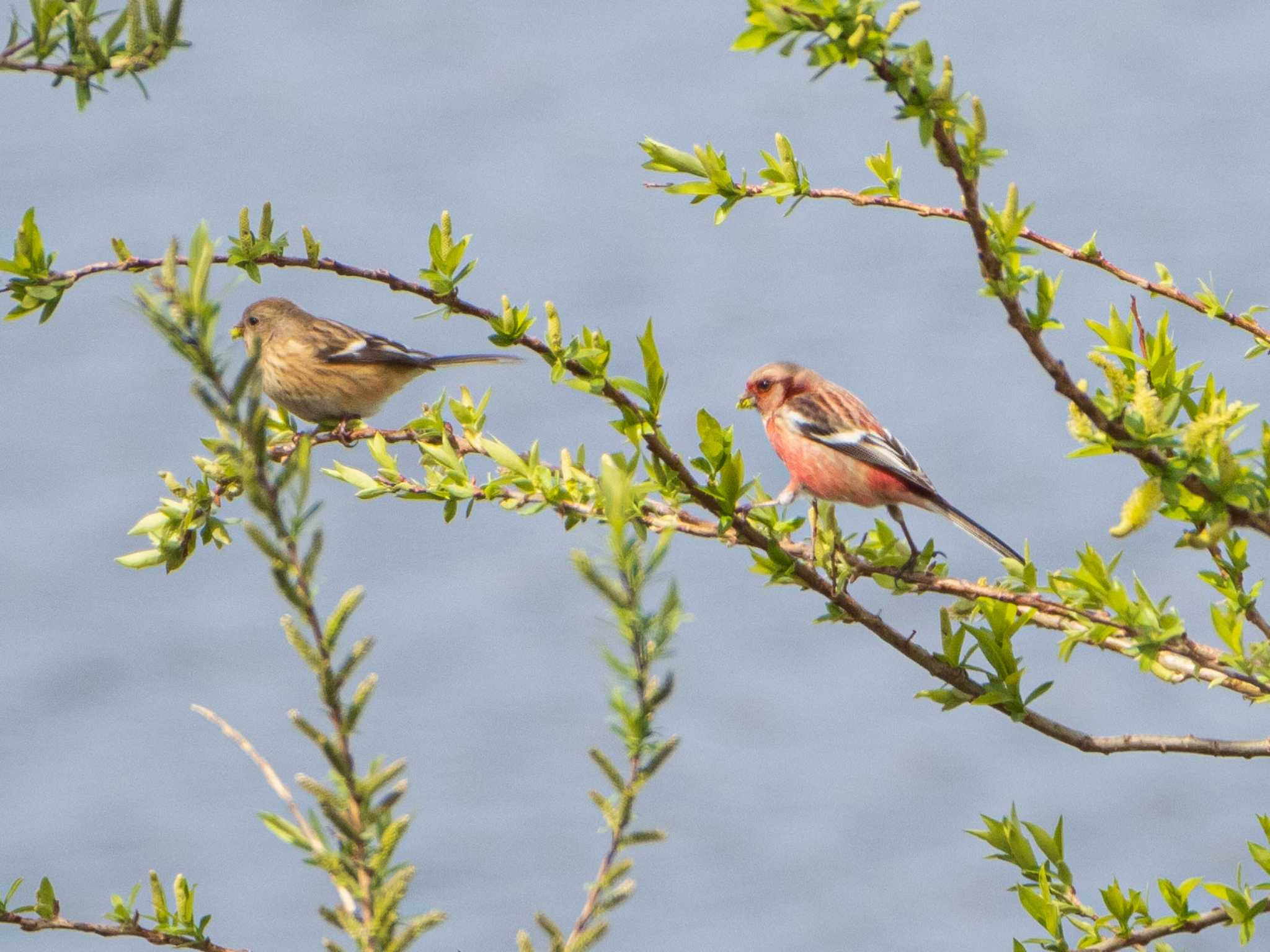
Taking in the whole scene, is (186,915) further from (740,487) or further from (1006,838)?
(1006,838)

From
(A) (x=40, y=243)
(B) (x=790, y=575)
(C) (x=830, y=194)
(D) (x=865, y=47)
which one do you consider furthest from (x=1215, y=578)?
(A) (x=40, y=243)

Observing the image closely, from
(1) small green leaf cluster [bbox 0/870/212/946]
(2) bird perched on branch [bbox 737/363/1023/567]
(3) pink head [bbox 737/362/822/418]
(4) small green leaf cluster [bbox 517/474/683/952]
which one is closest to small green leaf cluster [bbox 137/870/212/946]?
(1) small green leaf cluster [bbox 0/870/212/946]

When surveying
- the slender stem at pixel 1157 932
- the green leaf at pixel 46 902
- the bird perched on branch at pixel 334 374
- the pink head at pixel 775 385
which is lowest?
the slender stem at pixel 1157 932

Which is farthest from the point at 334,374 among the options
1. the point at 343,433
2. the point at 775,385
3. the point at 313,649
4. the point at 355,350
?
the point at 313,649

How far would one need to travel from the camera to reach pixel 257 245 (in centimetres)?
A: 387

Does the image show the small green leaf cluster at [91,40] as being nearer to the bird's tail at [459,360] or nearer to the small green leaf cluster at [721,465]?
the small green leaf cluster at [721,465]

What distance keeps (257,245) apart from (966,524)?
11.0ft

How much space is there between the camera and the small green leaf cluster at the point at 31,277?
3438 millimetres

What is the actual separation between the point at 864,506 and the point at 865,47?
4114mm

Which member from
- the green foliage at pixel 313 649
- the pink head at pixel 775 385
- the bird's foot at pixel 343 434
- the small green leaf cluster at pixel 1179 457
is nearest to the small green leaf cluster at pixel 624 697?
the green foliage at pixel 313 649

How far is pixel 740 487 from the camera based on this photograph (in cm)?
331

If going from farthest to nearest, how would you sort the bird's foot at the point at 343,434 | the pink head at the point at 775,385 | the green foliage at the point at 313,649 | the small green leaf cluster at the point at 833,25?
the pink head at the point at 775,385 < the bird's foot at the point at 343,434 < the small green leaf cluster at the point at 833,25 < the green foliage at the point at 313,649

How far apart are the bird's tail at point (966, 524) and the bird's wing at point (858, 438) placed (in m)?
0.06

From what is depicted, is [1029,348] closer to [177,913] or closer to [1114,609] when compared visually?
[1114,609]
